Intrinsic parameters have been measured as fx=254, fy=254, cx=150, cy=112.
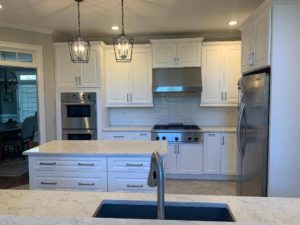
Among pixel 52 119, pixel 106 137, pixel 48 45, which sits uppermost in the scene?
pixel 48 45

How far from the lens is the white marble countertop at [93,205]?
3.94 feet

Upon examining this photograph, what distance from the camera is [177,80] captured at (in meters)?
A: 4.55

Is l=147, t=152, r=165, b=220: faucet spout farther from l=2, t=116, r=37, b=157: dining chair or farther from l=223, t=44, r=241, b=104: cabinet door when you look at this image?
l=2, t=116, r=37, b=157: dining chair

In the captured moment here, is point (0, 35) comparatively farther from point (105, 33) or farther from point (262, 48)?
point (262, 48)

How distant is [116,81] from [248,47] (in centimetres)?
252

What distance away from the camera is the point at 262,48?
2600 millimetres

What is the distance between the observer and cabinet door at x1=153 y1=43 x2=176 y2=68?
4590 mm

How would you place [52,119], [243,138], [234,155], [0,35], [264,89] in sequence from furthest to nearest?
1. [52,119]
2. [234,155]
3. [0,35]
4. [243,138]
5. [264,89]

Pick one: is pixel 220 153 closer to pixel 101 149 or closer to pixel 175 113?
pixel 175 113

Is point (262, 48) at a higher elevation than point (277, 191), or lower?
higher

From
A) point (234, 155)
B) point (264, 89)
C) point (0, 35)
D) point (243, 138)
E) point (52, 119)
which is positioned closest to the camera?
point (264, 89)

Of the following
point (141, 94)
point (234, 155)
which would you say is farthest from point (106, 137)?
point (234, 155)

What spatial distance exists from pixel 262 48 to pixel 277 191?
1.44 metres

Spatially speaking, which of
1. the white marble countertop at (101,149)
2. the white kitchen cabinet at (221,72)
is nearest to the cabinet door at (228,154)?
the white kitchen cabinet at (221,72)
